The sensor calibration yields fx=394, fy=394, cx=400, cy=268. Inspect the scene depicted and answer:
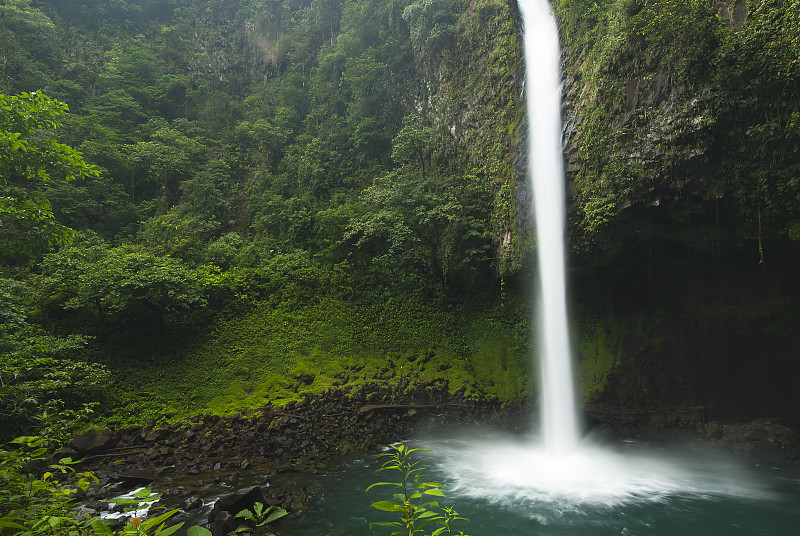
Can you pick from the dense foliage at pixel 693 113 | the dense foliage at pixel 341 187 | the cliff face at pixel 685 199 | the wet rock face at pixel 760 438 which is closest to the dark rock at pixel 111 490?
the dense foliage at pixel 341 187

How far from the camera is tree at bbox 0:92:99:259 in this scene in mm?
3811

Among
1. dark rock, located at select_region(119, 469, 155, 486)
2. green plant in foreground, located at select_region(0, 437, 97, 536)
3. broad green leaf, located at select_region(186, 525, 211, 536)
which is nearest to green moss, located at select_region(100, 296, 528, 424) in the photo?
dark rock, located at select_region(119, 469, 155, 486)

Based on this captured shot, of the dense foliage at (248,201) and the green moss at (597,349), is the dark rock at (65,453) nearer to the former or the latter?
the dense foliage at (248,201)

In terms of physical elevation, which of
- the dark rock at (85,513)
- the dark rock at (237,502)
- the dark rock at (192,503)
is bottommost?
the dark rock at (192,503)

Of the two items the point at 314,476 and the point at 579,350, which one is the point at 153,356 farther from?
the point at 579,350

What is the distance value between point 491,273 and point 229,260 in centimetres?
896

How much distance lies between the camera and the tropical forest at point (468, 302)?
21.0 ft

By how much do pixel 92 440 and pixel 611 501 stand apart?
32.5 ft

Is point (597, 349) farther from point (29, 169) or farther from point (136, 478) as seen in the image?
point (29, 169)

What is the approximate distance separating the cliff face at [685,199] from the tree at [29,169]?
29.7 feet

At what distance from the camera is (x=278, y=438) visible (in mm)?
8734

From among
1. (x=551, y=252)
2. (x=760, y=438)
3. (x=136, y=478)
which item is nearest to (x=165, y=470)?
(x=136, y=478)

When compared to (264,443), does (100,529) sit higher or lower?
higher

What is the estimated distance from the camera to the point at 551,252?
979cm
